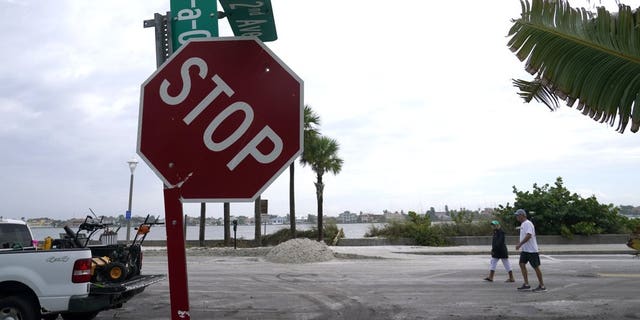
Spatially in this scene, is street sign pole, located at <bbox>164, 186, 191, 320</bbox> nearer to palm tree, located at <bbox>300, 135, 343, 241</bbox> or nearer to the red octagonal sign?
the red octagonal sign

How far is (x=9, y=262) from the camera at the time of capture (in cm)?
647

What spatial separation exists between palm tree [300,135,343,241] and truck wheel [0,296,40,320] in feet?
70.9

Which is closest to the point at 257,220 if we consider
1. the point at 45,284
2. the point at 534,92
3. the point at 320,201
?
the point at 320,201

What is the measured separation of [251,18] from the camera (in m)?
2.55

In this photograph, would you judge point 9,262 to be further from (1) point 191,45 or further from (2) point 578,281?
(2) point 578,281

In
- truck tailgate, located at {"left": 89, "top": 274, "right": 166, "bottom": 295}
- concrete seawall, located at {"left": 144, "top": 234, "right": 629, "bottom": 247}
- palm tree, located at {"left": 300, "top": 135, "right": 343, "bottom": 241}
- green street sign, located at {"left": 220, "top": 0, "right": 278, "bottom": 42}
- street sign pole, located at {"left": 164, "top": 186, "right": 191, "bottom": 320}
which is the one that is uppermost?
palm tree, located at {"left": 300, "top": 135, "right": 343, "bottom": 241}

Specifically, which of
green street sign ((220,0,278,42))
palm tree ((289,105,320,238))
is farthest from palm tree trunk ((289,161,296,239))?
green street sign ((220,0,278,42))

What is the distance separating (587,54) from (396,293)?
7.44 metres

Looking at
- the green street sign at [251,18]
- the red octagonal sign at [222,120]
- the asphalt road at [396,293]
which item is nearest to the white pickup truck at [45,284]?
the asphalt road at [396,293]

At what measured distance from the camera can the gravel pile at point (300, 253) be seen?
19.0 metres

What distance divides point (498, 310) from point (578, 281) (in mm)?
4989

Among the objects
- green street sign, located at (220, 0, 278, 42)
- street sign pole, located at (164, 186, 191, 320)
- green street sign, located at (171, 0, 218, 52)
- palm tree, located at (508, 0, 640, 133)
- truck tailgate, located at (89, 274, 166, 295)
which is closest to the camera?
street sign pole, located at (164, 186, 191, 320)

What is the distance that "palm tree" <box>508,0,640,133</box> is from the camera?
431 cm

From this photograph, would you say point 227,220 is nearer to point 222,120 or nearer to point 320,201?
point 320,201
